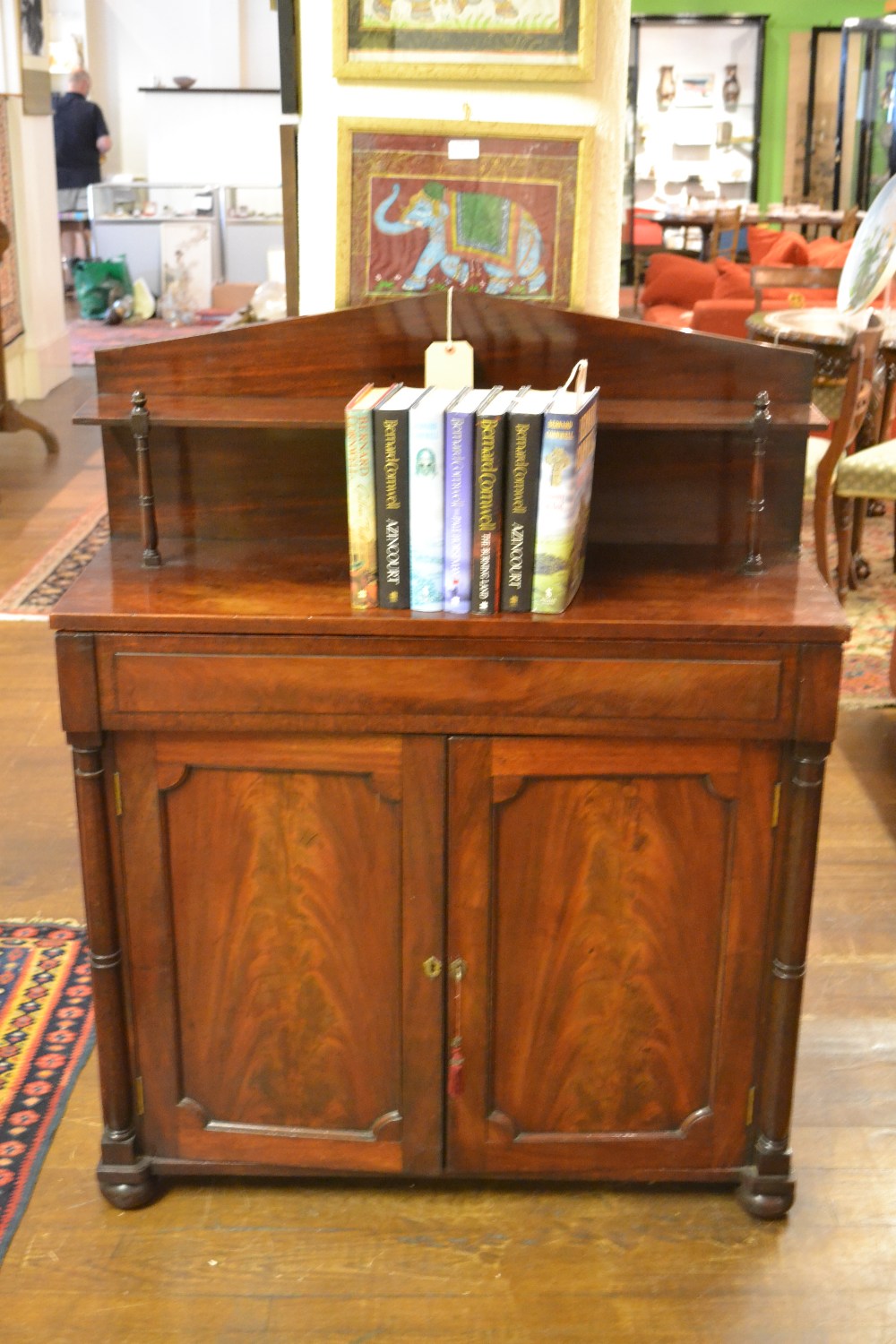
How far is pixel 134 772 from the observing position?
1904mm

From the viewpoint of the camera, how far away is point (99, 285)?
10648 mm

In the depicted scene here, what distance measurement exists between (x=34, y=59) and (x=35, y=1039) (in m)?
6.44

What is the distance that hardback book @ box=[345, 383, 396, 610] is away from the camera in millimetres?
1784

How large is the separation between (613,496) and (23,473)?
481 cm

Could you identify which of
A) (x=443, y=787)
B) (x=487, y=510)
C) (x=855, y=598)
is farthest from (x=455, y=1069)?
(x=855, y=598)

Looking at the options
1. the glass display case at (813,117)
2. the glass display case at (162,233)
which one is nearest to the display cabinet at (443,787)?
the glass display case at (162,233)

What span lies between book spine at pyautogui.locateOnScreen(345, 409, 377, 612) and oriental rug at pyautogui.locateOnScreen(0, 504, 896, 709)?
219 centimetres

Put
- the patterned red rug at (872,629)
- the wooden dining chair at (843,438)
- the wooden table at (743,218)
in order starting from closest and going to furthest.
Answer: the patterned red rug at (872,629) < the wooden dining chair at (843,438) < the wooden table at (743,218)

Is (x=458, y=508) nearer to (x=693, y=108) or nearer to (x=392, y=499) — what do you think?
(x=392, y=499)

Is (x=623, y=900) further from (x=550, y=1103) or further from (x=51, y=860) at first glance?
(x=51, y=860)

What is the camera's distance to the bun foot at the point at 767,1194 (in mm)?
2072

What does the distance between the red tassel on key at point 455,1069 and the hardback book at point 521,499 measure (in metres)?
0.64

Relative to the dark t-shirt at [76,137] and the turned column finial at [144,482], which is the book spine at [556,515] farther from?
the dark t-shirt at [76,137]

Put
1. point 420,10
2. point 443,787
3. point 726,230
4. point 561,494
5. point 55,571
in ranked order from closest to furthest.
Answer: point 561,494 → point 443,787 → point 420,10 → point 55,571 → point 726,230
